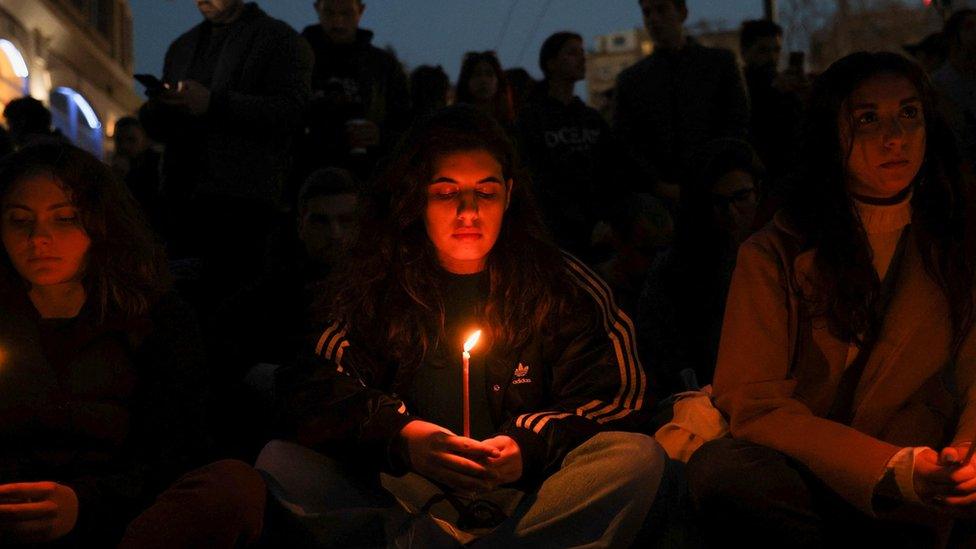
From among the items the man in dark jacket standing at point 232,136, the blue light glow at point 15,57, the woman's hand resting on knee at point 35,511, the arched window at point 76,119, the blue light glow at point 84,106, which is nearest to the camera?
the woman's hand resting on knee at point 35,511

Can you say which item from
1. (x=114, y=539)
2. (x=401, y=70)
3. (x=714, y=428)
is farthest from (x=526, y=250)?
(x=401, y=70)

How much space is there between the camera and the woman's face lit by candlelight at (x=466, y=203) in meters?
3.23

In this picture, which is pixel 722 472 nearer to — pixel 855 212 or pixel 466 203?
pixel 855 212

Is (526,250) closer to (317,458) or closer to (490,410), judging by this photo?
(490,410)

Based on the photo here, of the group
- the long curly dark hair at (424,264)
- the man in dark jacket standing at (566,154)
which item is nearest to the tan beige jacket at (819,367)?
the long curly dark hair at (424,264)

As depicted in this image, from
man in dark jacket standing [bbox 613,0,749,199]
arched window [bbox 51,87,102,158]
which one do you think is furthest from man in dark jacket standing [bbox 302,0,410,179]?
arched window [bbox 51,87,102,158]

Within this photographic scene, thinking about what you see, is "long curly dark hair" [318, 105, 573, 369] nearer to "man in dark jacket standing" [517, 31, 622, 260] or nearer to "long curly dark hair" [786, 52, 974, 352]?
"long curly dark hair" [786, 52, 974, 352]

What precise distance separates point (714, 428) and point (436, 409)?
78 cm

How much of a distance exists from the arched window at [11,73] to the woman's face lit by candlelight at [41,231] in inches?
565

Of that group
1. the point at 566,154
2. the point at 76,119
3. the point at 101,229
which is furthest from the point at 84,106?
the point at 101,229

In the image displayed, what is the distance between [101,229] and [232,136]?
5.78 feet

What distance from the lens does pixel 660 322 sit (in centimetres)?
423

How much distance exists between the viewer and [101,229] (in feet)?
10.7

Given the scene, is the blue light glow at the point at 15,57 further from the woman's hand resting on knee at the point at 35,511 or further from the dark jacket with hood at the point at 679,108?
the woman's hand resting on knee at the point at 35,511
